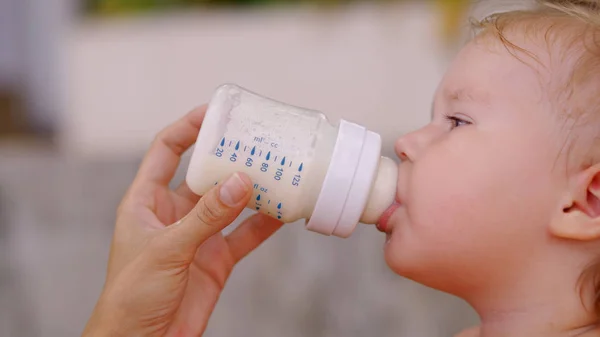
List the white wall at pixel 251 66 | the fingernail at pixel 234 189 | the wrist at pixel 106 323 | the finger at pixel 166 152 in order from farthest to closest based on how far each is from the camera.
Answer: the white wall at pixel 251 66, the finger at pixel 166 152, the wrist at pixel 106 323, the fingernail at pixel 234 189

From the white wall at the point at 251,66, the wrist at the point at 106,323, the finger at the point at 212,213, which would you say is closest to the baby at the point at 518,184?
the finger at the point at 212,213

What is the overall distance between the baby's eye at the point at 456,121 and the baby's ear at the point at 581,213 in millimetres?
127

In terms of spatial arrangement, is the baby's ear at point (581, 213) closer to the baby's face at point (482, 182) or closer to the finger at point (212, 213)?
the baby's face at point (482, 182)

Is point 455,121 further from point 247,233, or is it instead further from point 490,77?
point 247,233

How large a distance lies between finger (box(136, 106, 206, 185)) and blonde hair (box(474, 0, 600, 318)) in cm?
41

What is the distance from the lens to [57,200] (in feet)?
5.11

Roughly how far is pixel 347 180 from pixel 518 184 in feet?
0.57

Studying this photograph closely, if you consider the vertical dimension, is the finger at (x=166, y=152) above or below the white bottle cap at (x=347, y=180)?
below

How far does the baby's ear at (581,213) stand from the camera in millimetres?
710

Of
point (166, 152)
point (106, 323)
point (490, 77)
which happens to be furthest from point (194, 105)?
point (490, 77)

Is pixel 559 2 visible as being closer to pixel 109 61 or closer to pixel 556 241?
pixel 556 241

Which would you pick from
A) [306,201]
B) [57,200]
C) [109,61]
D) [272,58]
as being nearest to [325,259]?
[57,200]

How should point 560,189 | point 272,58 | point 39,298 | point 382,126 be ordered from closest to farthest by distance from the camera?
point 560,189 < point 39,298 < point 382,126 < point 272,58

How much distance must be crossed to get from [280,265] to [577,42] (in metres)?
0.84
